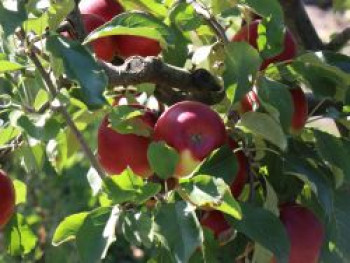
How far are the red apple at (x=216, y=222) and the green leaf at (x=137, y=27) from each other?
172mm

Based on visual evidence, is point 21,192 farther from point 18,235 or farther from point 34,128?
point 34,128

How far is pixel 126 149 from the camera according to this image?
33.1 inches

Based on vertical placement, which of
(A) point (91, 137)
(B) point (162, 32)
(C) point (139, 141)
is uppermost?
(B) point (162, 32)

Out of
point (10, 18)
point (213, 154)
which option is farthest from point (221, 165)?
point (10, 18)

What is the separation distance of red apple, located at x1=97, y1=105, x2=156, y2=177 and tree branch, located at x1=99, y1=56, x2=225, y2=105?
0.04 meters

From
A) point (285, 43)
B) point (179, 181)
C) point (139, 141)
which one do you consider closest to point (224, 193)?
point (179, 181)

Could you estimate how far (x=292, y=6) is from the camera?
1.21 meters

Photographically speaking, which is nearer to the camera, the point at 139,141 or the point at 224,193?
the point at 224,193

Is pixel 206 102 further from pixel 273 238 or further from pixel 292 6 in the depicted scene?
pixel 292 6

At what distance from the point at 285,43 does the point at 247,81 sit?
0.14 meters

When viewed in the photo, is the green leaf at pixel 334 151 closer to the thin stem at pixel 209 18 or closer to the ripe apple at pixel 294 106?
the ripe apple at pixel 294 106

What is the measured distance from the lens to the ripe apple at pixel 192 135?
79 centimetres

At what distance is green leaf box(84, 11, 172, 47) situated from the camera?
779 mm

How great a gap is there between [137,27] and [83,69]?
0.31 feet
